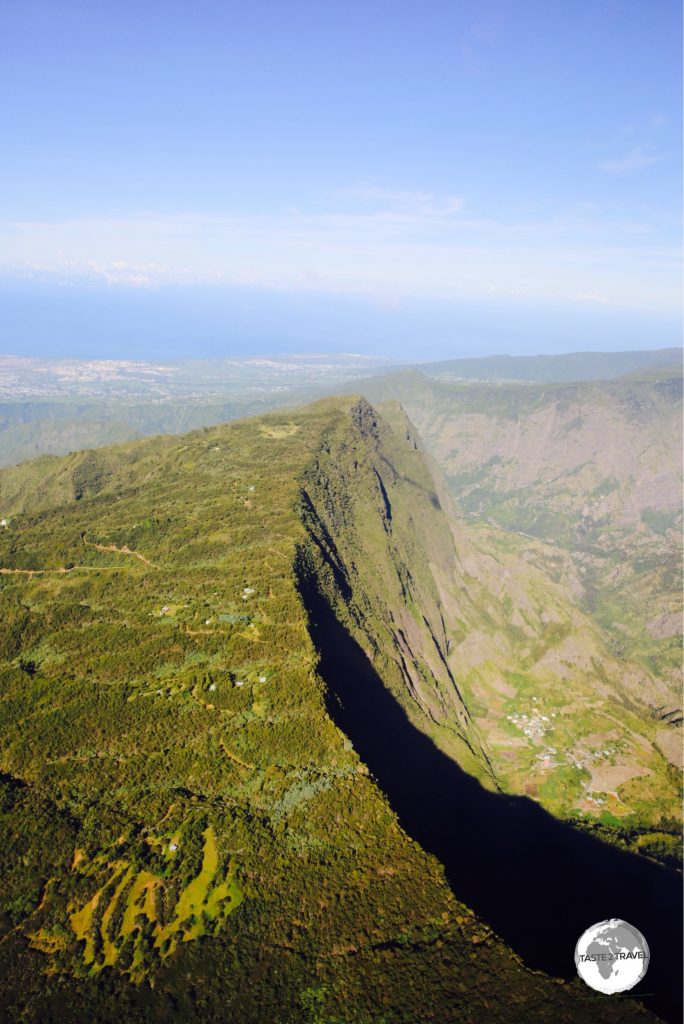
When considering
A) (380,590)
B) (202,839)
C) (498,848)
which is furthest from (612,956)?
(380,590)

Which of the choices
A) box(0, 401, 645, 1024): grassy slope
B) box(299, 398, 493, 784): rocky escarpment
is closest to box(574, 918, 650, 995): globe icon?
box(0, 401, 645, 1024): grassy slope

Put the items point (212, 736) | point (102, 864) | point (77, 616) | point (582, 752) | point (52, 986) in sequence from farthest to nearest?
point (582, 752) < point (77, 616) < point (212, 736) < point (102, 864) < point (52, 986)

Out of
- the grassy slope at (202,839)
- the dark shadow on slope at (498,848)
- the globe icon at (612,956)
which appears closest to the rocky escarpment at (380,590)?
the dark shadow on slope at (498,848)

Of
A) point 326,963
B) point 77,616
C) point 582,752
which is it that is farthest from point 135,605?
point 582,752

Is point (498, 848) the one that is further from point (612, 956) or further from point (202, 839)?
point (202, 839)

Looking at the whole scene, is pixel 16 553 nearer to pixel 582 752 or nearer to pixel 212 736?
pixel 212 736

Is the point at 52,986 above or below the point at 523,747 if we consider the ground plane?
above

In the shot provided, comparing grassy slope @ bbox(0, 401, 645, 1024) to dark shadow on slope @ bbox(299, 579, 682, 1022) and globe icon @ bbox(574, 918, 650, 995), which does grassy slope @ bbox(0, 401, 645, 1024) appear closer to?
globe icon @ bbox(574, 918, 650, 995)
